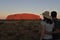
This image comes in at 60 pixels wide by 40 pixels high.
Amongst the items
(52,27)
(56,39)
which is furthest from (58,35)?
(52,27)

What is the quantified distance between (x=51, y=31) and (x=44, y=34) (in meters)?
0.22

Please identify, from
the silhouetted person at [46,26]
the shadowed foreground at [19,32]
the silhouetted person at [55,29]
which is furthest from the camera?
the shadowed foreground at [19,32]

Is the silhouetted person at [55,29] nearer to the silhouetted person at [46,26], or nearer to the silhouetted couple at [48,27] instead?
the silhouetted couple at [48,27]

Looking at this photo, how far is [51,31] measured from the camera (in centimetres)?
652

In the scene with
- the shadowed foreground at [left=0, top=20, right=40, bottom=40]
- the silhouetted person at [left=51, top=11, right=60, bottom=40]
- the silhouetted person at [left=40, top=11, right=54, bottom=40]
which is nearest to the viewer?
the silhouetted person at [left=40, top=11, right=54, bottom=40]

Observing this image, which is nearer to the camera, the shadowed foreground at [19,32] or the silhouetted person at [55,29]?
the silhouetted person at [55,29]

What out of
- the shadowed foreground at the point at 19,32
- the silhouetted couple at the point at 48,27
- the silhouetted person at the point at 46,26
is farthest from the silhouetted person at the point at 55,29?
the shadowed foreground at the point at 19,32

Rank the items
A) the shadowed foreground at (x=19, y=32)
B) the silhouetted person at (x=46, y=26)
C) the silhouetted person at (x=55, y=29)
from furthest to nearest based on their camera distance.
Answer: the shadowed foreground at (x=19, y=32) → the silhouetted person at (x=55, y=29) → the silhouetted person at (x=46, y=26)

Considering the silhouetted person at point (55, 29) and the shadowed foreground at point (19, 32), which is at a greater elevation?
the silhouetted person at point (55, 29)

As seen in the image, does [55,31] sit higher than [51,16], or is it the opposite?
[51,16]

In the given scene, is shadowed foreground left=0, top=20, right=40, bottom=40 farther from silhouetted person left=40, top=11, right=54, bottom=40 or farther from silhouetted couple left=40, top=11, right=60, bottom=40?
silhouetted person left=40, top=11, right=54, bottom=40

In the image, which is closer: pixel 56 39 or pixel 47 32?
pixel 47 32

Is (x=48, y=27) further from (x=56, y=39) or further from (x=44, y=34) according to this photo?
(x=56, y=39)

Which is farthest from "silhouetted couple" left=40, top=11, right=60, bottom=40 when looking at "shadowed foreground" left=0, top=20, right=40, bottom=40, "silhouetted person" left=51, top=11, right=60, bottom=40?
"shadowed foreground" left=0, top=20, right=40, bottom=40
